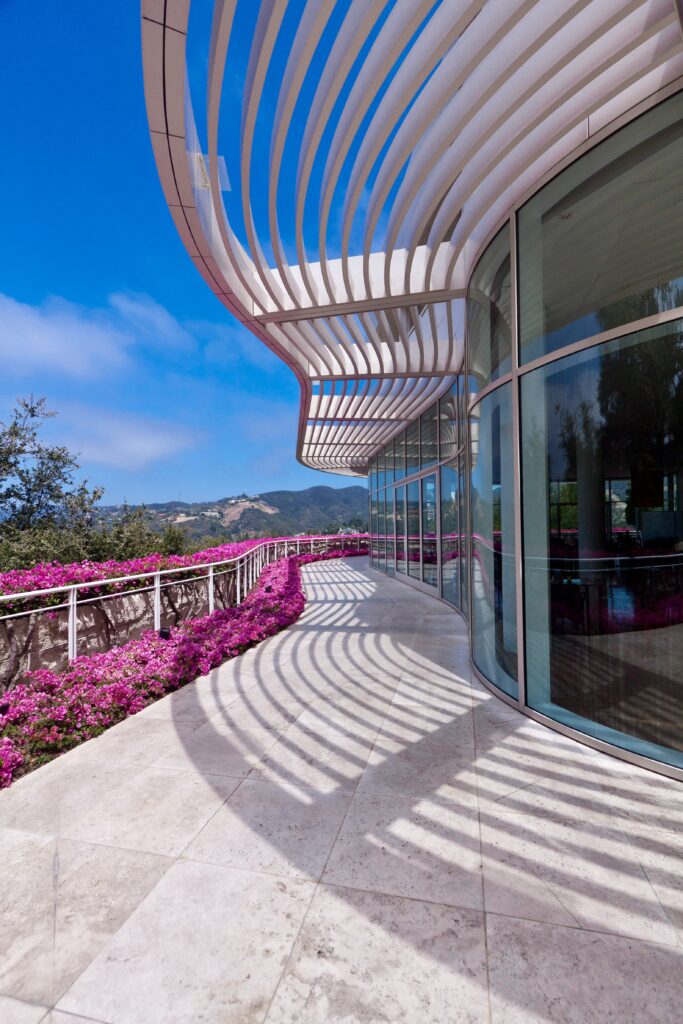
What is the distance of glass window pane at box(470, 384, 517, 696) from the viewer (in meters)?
4.06

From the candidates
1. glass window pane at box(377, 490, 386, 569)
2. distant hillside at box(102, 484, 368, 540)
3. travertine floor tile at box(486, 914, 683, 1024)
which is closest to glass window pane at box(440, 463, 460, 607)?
glass window pane at box(377, 490, 386, 569)

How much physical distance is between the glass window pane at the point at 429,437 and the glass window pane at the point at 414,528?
0.82m

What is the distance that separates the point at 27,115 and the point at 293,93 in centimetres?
1464

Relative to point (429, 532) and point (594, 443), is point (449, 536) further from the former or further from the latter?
point (594, 443)

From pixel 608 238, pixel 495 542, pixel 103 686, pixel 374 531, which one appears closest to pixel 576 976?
pixel 495 542

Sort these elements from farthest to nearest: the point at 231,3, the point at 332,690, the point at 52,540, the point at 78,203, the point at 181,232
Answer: the point at 78,203, the point at 52,540, the point at 332,690, the point at 181,232, the point at 231,3

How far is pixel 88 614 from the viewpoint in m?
5.54

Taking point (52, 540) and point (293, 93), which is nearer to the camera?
point (293, 93)

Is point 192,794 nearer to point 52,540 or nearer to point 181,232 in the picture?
point 181,232

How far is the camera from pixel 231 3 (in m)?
2.40

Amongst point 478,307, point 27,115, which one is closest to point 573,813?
point 478,307

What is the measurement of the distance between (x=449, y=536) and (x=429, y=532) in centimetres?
141

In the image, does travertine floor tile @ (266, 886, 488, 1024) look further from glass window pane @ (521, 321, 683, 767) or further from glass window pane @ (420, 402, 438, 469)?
glass window pane @ (420, 402, 438, 469)

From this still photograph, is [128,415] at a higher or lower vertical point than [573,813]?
higher
